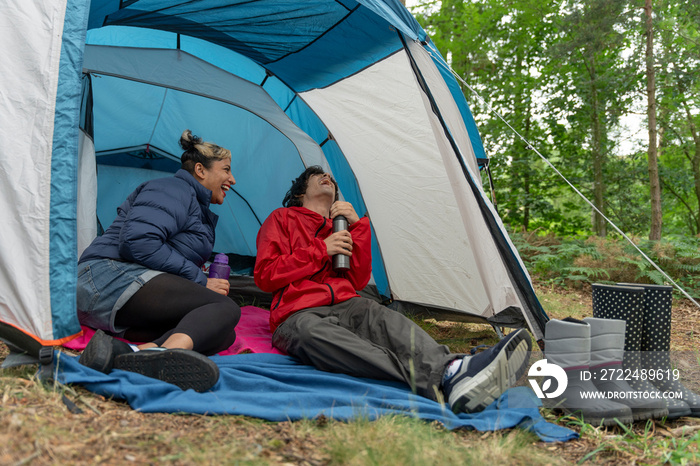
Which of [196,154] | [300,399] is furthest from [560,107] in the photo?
[300,399]

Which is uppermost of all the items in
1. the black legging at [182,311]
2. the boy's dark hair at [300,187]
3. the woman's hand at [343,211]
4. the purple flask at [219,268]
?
the boy's dark hair at [300,187]

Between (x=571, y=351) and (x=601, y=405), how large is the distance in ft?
0.73

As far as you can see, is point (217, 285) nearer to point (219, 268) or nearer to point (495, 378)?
point (219, 268)

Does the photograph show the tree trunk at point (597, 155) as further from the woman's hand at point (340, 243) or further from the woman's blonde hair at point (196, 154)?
the woman's blonde hair at point (196, 154)

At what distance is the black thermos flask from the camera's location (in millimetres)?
2682

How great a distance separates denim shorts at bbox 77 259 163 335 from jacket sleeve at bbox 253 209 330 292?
53 cm

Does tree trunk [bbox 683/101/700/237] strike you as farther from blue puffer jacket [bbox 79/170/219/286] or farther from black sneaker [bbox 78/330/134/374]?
black sneaker [bbox 78/330/134/374]

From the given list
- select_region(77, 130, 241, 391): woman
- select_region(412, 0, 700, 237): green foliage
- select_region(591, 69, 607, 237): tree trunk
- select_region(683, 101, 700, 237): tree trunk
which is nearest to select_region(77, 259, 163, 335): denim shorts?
select_region(77, 130, 241, 391): woman

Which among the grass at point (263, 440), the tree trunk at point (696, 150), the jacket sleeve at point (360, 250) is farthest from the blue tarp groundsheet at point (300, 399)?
the tree trunk at point (696, 150)

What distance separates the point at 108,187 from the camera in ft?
13.5

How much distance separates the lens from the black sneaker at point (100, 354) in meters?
1.88

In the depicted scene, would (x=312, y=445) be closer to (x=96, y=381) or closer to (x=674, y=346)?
(x=96, y=381)

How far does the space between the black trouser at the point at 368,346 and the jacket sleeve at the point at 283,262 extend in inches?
8.1

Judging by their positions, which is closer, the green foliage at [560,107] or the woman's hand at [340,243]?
the woman's hand at [340,243]
